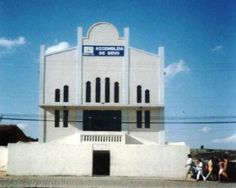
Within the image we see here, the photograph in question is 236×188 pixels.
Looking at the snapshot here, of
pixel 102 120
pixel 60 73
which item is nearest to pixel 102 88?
pixel 102 120

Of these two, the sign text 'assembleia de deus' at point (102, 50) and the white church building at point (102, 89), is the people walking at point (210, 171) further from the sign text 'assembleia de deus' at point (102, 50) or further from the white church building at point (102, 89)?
the sign text 'assembleia de deus' at point (102, 50)

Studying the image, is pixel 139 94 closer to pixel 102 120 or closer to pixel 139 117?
pixel 139 117

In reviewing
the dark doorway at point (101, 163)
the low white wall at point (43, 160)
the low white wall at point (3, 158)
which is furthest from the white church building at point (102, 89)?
the low white wall at point (43, 160)

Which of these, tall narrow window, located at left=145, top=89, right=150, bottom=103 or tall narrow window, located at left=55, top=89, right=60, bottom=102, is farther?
tall narrow window, located at left=145, top=89, right=150, bottom=103

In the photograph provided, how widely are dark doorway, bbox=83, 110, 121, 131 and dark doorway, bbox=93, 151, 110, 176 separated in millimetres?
5711

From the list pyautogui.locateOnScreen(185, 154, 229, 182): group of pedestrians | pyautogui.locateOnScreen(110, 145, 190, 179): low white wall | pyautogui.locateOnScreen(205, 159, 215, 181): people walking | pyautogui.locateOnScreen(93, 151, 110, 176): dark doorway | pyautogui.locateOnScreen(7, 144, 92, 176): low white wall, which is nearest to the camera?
pyautogui.locateOnScreen(185, 154, 229, 182): group of pedestrians

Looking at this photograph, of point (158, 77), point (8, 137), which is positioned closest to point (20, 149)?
point (158, 77)

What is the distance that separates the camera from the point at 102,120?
39.6 meters

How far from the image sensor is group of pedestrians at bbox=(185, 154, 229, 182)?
96.8 ft

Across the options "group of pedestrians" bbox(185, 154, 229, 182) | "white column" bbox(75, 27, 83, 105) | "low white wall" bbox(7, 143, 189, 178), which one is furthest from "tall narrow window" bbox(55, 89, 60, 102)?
"group of pedestrians" bbox(185, 154, 229, 182)

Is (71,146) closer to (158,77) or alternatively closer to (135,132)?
(135,132)

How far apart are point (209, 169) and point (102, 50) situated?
46.7ft

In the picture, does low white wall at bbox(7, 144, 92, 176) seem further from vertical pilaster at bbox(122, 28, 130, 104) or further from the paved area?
vertical pilaster at bbox(122, 28, 130, 104)

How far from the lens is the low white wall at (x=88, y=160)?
1271 inches
